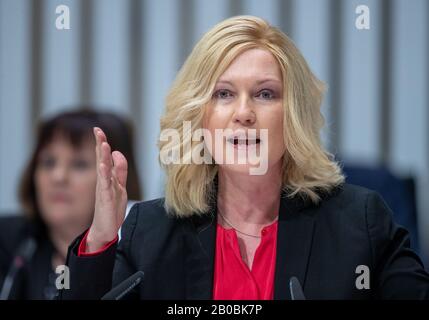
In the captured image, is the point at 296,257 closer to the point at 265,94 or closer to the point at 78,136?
the point at 265,94

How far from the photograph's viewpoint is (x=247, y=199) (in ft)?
3.59

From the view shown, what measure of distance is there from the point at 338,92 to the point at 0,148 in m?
0.83

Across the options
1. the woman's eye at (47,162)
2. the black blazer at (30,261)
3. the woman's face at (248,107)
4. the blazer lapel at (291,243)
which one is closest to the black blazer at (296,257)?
the blazer lapel at (291,243)

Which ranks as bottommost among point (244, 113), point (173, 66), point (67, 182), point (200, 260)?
point (200, 260)

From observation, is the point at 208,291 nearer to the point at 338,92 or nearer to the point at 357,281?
the point at 357,281

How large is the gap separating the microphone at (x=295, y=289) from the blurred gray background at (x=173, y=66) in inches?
10.8

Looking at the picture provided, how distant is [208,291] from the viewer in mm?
1023

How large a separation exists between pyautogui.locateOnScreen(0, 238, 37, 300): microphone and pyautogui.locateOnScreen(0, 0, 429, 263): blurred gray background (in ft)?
0.37

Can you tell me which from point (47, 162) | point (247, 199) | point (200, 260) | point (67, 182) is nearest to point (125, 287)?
point (200, 260)

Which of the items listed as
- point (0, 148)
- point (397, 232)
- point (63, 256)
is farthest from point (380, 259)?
point (0, 148)

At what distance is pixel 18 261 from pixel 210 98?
0.71 metres

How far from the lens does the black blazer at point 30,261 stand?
133 centimetres
